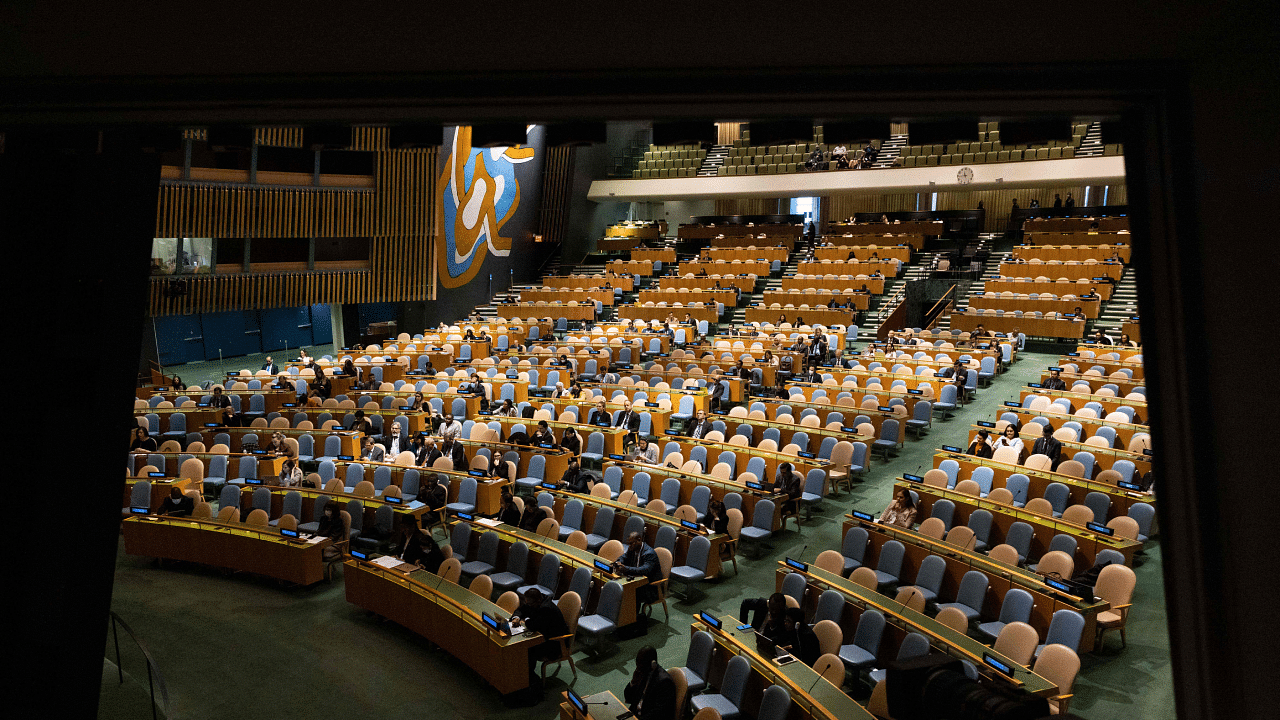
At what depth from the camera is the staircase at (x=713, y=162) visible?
2972 cm

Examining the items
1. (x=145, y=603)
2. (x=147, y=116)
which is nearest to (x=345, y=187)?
(x=145, y=603)

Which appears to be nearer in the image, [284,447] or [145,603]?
[145,603]

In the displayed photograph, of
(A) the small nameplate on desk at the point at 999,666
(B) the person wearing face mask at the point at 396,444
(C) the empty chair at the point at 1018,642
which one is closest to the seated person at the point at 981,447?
(C) the empty chair at the point at 1018,642

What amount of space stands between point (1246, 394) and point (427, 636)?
22.0 feet

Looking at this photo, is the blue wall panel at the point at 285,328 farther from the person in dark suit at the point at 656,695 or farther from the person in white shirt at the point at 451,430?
the person in dark suit at the point at 656,695

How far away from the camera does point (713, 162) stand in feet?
99.6

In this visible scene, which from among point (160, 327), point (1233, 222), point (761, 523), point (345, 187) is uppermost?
point (345, 187)

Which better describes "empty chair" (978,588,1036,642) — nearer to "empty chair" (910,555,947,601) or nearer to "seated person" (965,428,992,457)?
"empty chair" (910,555,947,601)

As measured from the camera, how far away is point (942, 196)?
95.3ft

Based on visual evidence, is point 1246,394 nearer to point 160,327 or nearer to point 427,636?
point 427,636

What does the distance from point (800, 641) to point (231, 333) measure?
21.9 metres

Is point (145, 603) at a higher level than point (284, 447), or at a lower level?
lower

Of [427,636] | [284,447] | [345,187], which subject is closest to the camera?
[427,636]

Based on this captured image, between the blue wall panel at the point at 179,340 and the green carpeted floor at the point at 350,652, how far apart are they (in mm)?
13927
